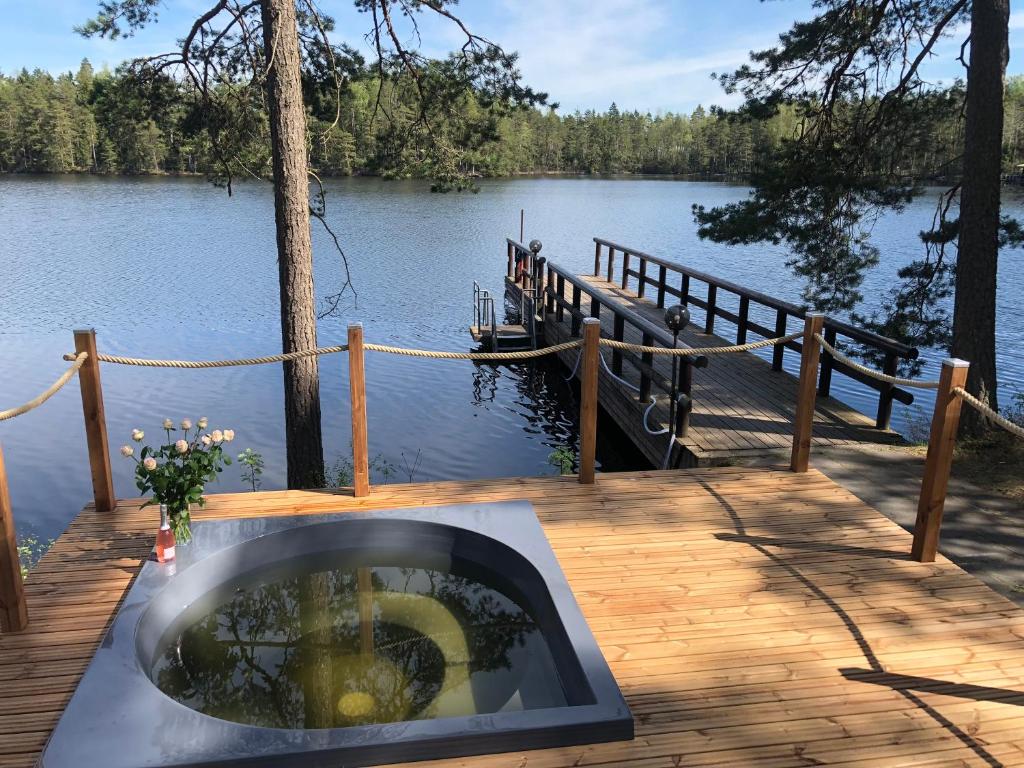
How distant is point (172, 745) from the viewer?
3.04 meters

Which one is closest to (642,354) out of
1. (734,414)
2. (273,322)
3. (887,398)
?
(734,414)

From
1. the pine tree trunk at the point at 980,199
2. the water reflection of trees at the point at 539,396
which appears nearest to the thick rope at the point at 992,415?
the pine tree trunk at the point at 980,199

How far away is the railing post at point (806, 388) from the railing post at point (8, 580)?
5.24m

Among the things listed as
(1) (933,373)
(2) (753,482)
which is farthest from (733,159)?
(2) (753,482)

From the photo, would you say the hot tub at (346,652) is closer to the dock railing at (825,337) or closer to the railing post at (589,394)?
the railing post at (589,394)

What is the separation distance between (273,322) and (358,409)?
1344cm

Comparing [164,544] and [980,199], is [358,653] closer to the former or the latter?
[164,544]

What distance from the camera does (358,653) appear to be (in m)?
4.45

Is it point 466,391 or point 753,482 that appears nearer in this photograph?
point 753,482

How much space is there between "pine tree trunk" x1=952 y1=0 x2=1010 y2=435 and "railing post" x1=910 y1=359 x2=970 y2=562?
3755 mm

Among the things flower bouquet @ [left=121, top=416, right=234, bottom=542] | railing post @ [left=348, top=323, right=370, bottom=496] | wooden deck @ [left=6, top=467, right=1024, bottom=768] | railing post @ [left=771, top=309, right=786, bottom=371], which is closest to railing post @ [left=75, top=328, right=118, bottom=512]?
wooden deck @ [left=6, top=467, right=1024, bottom=768]

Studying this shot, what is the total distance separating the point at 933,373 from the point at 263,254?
70.0ft

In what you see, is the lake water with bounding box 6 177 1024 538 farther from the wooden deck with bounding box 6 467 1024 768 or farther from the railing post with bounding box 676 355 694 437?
the wooden deck with bounding box 6 467 1024 768

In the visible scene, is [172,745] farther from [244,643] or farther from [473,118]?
[473,118]
